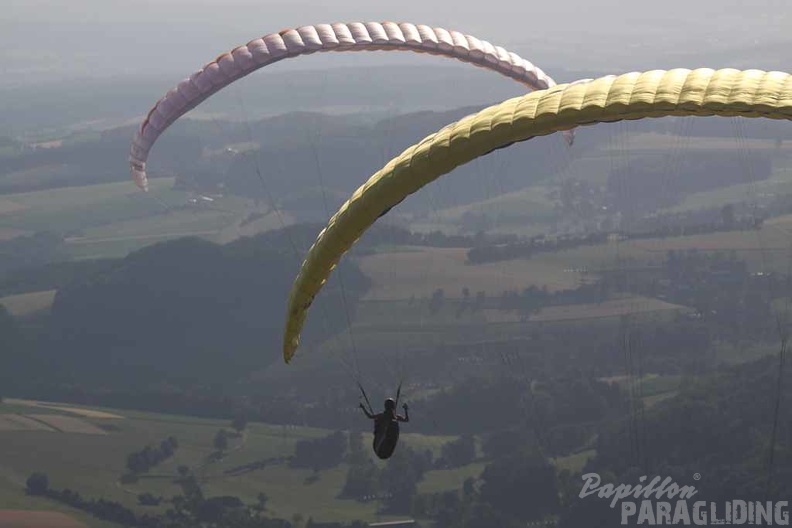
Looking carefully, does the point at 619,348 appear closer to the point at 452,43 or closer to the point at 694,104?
the point at 452,43

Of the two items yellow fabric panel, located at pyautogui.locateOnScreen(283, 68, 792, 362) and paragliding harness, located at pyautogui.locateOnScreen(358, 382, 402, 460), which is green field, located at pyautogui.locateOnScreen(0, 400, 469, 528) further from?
yellow fabric panel, located at pyautogui.locateOnScreen(283, 68, 792, 362)

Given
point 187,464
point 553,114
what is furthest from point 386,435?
point 187,464

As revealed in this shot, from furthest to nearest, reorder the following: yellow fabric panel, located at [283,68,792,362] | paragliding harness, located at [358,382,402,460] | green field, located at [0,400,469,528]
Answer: green field, located at [0,400,469,528], paragliding harness, located at [358,382,402,460], yellow fabric panel, located at [283,68,792,362]

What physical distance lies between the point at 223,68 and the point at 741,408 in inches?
4813

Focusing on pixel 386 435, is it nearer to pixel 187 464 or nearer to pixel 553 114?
pixel 553 114

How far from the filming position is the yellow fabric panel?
27.7 meters

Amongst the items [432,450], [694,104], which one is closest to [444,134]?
[694,104]

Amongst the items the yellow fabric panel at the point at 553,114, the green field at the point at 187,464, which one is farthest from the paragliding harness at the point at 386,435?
the green field at the point at 187,464

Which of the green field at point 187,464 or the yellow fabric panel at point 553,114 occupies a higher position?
the yellow fabric panel at point 553,114

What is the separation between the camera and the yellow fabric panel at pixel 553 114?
27.7 m

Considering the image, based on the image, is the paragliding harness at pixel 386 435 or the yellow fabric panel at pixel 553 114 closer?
the yellow fabric panel at pixel 553 114

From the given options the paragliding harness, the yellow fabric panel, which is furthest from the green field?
the yellow fabric panel

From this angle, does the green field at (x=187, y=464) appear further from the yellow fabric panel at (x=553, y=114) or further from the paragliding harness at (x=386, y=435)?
the yellow fabric panel at (x=553, y=114)

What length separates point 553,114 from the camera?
2947 cm
